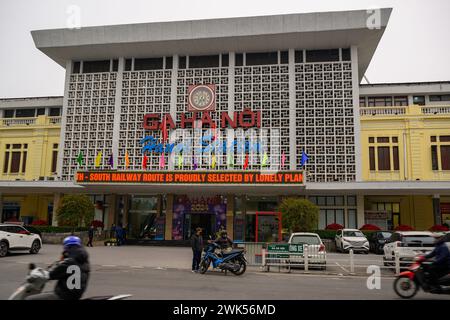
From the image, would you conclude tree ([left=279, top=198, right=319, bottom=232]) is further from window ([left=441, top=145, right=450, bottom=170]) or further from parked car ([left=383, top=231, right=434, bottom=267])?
window ([left=441, top=145, right=450, bottom=170])

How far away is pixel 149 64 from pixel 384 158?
2111 centimetres

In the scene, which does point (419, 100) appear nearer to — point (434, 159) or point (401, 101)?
point (401, 101)

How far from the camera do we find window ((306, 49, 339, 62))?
31.8m

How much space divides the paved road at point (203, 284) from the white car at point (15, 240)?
160 centimetres

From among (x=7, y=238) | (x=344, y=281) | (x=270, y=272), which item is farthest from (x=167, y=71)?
(x=344, y=281)

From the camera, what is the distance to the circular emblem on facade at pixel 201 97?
31984mm

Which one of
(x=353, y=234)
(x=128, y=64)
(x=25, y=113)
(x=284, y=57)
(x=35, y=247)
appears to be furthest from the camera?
(x=25, y=113)

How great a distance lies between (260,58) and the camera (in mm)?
32656


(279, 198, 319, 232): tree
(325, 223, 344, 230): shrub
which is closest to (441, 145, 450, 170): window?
(325, 223, 344, 230): shrub

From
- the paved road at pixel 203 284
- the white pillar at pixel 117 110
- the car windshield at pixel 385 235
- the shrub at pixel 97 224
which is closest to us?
the paved road at pixel 203 284

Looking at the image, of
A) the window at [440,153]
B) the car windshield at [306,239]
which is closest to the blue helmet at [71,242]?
the car windshield at [306,239]

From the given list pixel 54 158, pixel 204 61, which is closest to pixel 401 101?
pixel 204 61

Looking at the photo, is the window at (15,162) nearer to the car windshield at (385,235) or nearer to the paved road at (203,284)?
the paved road at (203,284)

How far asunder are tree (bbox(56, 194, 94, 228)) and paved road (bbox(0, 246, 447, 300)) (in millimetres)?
10030
